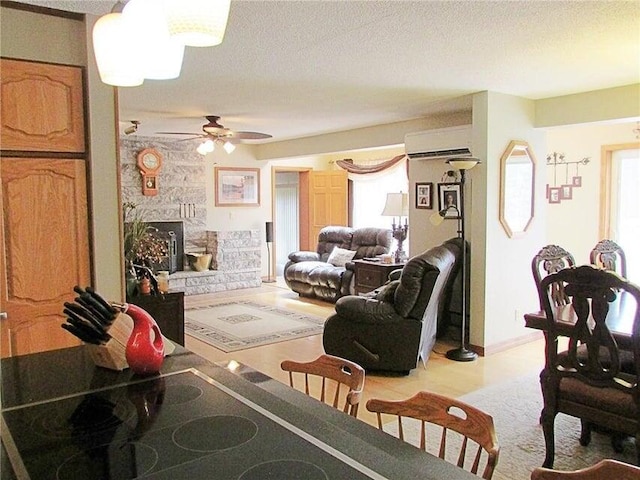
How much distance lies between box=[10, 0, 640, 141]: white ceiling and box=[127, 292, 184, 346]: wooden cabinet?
1774 mm

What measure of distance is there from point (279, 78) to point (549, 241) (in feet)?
14.6

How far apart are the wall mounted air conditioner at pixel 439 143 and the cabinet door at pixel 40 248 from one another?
148 inches

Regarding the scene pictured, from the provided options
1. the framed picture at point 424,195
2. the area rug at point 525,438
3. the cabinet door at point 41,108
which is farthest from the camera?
the framed picture at point 424,195

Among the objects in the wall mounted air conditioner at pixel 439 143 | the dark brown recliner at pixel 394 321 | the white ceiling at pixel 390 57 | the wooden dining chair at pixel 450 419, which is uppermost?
the white ceiling at pixel 390 57

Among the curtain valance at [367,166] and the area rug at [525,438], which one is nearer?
the area rug at [525,438]

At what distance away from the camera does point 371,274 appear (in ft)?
21.2

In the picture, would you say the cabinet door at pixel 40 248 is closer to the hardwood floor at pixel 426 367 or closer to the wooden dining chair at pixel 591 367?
the hardwood floor at pixel 426 367

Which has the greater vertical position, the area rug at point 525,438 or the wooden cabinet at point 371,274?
the wooden cabinet at point 371,274

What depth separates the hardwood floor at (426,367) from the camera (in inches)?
161

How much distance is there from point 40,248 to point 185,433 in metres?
1.90

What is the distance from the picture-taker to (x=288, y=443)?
1237mm

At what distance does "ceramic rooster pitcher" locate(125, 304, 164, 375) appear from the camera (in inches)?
66.6

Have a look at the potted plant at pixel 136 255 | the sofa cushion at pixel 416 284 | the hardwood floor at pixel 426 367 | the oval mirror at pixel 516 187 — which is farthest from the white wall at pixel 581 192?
the potted plant at pixel 136 255

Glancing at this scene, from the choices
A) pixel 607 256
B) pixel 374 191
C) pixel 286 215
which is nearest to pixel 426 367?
pixel 607 256
